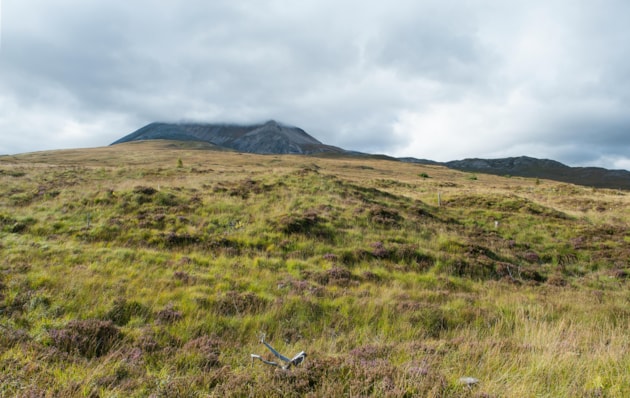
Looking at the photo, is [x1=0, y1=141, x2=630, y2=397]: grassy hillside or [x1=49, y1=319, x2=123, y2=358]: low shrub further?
[x1=49, y1=319, x2=123, y2=358]: low shrub

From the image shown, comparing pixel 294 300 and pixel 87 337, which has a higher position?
pixel 87 337

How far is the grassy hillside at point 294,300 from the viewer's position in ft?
13.5

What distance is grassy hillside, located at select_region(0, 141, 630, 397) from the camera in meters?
4.12

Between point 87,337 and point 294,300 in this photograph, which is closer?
point 87,337

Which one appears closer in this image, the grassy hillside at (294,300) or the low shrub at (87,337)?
the grassy hillside at (294,300)

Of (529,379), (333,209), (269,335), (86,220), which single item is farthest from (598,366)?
(86,220)

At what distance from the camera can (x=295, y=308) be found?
7266 mm

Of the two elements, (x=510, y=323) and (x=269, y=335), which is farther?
(x=510, y=323)

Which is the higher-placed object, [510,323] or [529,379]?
[529,379]

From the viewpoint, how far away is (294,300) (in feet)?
24.8

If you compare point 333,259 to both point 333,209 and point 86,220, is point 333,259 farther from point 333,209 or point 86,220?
point 86,220

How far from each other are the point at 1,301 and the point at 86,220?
919 cm

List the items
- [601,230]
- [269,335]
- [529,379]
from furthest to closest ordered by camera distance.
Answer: [601,230] < [269,335] < [529,379]

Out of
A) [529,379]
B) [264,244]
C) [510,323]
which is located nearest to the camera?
[529,379]
